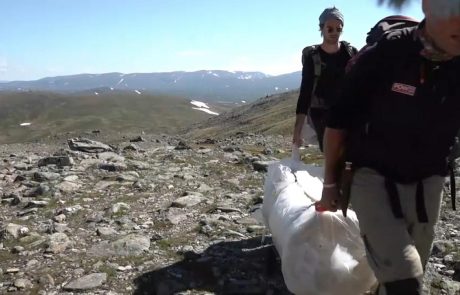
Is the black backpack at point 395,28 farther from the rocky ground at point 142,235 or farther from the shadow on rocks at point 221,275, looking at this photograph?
the shadow on rocks at point 221,275

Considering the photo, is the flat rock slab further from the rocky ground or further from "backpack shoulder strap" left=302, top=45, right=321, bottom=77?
"backpack shoulder strap" left=302, top=45, right=321, bottom=77

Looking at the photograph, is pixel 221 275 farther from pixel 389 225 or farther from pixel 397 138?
pixel 397 138

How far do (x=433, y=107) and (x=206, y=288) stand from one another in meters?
4.10

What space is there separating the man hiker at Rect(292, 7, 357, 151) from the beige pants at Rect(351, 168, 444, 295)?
275 cm

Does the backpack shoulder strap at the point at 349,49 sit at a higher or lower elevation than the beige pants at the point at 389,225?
higher

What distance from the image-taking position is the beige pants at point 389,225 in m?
3.56

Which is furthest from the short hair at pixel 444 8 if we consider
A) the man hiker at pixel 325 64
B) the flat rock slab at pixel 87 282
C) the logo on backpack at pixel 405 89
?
the flat rock slab at pixel 87 282

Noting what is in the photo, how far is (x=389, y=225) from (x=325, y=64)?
3.44 meters

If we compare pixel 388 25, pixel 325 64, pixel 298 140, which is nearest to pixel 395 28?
pixel 388 25

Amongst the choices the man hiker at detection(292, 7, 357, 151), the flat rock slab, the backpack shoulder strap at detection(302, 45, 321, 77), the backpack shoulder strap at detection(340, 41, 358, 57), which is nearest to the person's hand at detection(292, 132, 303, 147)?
the man hiker at detection(292, 7, 357, 151)

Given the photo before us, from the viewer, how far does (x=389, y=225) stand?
361 centimetres

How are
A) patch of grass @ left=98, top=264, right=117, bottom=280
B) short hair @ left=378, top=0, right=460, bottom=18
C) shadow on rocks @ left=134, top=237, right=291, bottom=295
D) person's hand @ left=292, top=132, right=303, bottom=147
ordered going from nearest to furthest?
short hair @ left=378, top=0, right=460, bottom=18 < shadow on rocks @ left=134, top=237, right=291, bottom=295 < patch of grass @ left=98, top=264, right=117, bottom=280 < person's hand @ left=292, top=132, right=303, bottom=147

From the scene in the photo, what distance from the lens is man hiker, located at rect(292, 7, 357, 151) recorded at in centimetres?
661

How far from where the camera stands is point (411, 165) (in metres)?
3.63
